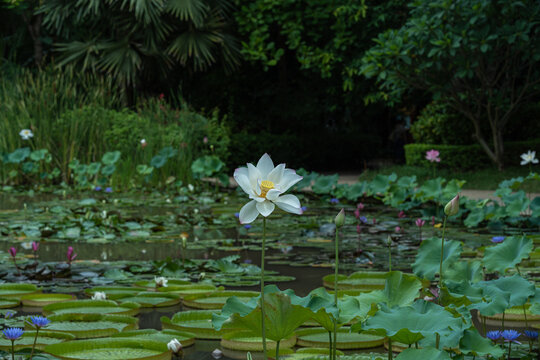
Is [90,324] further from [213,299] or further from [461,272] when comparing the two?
[461,272]

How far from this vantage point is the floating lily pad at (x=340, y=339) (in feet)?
7.00

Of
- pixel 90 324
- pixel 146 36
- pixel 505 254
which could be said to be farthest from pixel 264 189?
pixel 146 36

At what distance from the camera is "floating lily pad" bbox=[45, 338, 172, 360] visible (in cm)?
195

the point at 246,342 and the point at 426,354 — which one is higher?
the point at 426,354

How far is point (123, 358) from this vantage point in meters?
1.93

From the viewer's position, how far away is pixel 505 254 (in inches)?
94.1

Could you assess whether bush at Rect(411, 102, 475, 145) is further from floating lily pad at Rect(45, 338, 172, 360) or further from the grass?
floating lily pad at Rect(45, 338, 172, 360)

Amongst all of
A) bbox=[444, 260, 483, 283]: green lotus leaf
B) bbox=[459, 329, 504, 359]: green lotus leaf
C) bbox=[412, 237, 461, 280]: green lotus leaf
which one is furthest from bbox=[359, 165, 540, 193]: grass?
bbox=[459, 329, 504, 359]: green lotus leaf

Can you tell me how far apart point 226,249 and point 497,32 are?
634cm

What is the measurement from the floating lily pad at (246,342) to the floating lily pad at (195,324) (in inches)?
3.8

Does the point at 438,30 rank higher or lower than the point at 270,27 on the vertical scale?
lower

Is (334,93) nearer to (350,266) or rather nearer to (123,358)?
(350,266)

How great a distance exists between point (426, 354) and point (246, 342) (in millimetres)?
833

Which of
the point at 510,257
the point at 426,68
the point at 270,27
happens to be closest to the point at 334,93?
the point at 270,27
